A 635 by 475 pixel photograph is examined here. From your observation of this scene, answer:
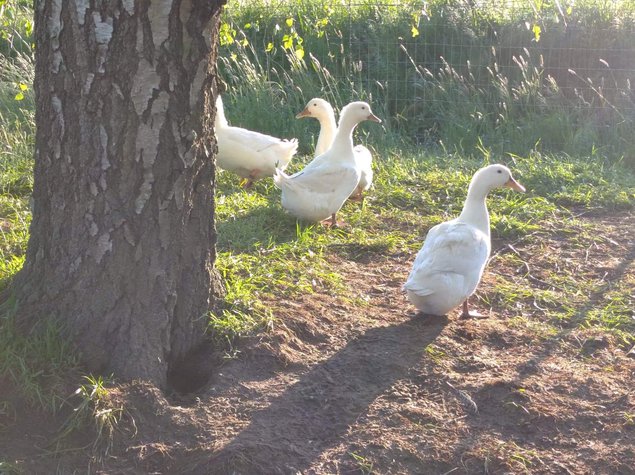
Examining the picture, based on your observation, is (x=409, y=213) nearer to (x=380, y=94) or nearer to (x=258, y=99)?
(x=258, y=99)

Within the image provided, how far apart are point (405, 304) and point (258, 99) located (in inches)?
189

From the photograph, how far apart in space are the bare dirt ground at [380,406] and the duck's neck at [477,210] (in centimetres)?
64

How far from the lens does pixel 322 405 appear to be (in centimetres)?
387

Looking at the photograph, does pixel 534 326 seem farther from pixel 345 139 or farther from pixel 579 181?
pixel 579 181

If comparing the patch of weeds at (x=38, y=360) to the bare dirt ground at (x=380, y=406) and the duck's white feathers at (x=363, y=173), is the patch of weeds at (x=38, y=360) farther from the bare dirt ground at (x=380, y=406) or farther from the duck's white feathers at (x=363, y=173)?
the duck's white feathers at (x=363, y=173)

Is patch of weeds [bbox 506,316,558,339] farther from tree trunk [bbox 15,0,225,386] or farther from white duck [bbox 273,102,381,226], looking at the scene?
tree trunk [bbox 15,0,225,386]

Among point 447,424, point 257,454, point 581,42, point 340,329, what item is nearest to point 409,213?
point 340,329

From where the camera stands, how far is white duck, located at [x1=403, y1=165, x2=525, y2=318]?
15.1 ft

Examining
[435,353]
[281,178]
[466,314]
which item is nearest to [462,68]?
[281,178]

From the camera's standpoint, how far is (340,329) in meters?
4.50

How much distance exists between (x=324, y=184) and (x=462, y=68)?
4.54 meters

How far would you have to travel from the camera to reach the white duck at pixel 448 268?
4.61 m

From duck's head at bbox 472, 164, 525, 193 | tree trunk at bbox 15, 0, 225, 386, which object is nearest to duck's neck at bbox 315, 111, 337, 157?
duck's head at bbox 472, 164, 525, 193

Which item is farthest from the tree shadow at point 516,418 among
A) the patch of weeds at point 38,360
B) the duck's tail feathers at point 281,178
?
the duck's tail feathers at point 281,178
